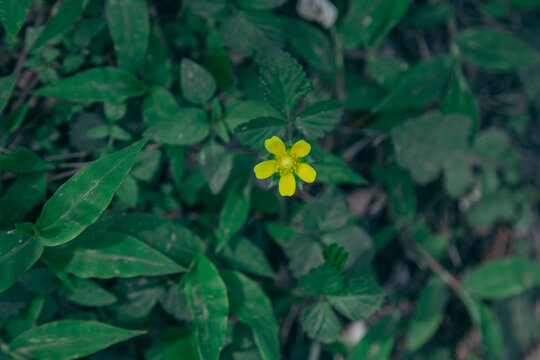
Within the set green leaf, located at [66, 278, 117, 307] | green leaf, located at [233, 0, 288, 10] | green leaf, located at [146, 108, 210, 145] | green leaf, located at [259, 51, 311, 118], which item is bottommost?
green leaf, located at [66, 278, 117, 307]

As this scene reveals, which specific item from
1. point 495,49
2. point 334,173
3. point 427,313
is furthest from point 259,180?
point 495,49

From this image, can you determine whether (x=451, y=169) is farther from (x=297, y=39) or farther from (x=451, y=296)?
(x=297, y=39)

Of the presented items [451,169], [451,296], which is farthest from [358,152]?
[451,296]

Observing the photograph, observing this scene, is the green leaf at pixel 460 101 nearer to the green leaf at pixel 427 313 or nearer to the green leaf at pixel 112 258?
the green leaf at pixel 427 313

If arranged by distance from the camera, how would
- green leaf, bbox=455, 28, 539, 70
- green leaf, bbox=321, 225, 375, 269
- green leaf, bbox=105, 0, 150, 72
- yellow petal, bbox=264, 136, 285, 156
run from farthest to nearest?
green leaf, bbox=455, 28, 539, 70
green leaf, bbox=321, 225, 375, 269
green leaf, bbox=105, 0, 150, 72
yellow petal, bbox=264, 136, 285, 156

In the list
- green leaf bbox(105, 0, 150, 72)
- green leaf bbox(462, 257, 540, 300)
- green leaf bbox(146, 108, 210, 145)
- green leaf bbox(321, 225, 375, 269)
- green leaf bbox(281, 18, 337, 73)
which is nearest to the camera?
green leaf bbox(146, 108, 210, 145)

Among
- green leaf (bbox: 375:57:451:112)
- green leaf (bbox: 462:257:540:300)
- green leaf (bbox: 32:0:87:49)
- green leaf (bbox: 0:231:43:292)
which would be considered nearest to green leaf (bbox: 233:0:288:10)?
green leaf (bbox: 32:0:87:49)

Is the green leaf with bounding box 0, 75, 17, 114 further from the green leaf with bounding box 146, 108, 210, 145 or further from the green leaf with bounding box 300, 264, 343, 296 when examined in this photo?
the green leaf with bounding box 300, 264, 343, 296
